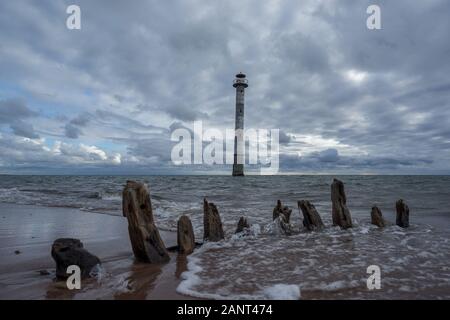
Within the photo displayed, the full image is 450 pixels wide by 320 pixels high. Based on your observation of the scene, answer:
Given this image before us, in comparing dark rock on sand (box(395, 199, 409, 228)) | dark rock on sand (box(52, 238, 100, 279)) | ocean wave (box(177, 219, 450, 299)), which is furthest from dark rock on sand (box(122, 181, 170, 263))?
dark rock on sand (box(395, 199, 409, 228))

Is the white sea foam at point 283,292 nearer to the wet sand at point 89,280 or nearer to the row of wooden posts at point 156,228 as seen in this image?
the wet sand at point 89,280

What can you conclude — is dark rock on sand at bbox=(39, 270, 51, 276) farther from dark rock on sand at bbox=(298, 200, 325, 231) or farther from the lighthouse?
the lighthouse

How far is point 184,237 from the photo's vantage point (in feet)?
21.9

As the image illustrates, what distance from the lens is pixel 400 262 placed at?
5.90 m

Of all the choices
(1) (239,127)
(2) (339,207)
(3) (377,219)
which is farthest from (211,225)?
(1) (239,127)

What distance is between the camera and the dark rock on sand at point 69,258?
4.70 meters

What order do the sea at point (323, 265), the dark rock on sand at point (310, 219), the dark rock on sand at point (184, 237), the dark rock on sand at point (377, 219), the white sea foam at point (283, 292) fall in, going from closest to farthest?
the white sea foam at point (283, 292) < the sea at point (323, 265) < the dark rock on sand at point (184, 237) < the dark rock on sand at point (310, 219) < the dark rock on sand at point (377, 219)

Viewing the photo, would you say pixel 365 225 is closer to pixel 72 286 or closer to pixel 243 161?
pixel 72 286

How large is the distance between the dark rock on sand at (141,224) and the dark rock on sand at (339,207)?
18.3 feet

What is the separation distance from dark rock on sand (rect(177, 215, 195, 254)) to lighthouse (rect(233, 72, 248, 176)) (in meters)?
48.7

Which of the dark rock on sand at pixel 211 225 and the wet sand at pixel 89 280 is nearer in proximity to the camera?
the wet sand at pixel 89 280

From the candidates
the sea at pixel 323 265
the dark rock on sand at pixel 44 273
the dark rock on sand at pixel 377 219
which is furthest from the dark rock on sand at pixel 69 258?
the dark rock on sand at pixel 377 219

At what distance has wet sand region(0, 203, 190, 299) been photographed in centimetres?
423
